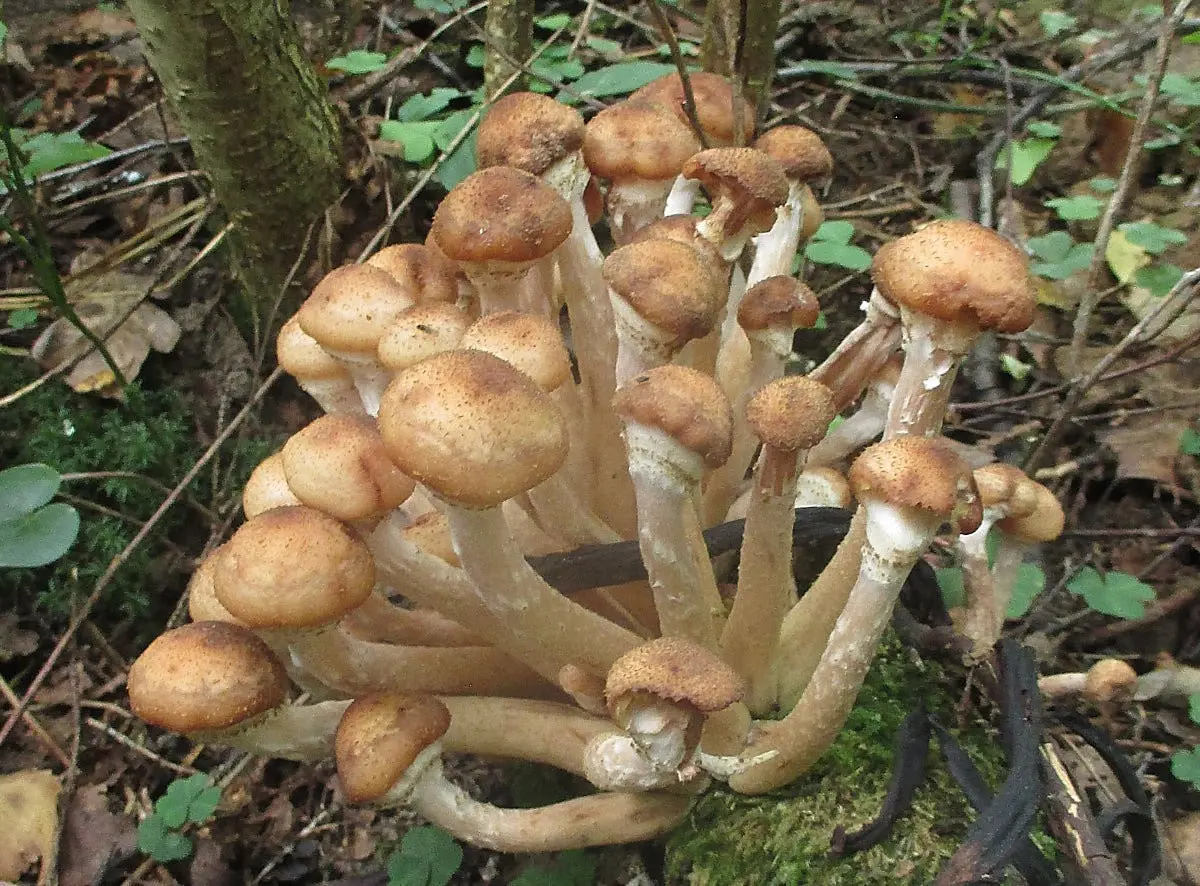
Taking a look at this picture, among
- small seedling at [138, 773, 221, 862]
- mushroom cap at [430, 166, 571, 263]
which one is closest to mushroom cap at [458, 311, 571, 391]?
mushroom cap at [430, 166, 571, 263]

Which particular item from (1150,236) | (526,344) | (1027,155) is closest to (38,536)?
(526,344)

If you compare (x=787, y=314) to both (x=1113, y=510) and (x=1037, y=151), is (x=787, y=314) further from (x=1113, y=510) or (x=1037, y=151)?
(x=1037, y=151)

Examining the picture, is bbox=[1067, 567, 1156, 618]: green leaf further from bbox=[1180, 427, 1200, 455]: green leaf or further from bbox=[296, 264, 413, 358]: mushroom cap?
bbox=[296, 264, 413, 358]: mushroom cap

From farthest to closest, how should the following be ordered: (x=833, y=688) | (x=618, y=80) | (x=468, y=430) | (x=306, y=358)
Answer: (x=618, y=80) → (x=306, y=358) → (x=833, y=688) → (x=468, y=430)

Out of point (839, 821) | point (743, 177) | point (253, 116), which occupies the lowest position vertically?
point (839, 821)

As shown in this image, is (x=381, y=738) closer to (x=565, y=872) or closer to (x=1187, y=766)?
(x=565, y=872)

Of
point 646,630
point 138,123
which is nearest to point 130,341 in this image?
point 138,123

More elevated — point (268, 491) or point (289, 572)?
point (289, 572)

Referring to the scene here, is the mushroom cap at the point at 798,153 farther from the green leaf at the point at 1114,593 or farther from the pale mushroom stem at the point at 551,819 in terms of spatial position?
the pale mushroom stem at the point at 551,819
